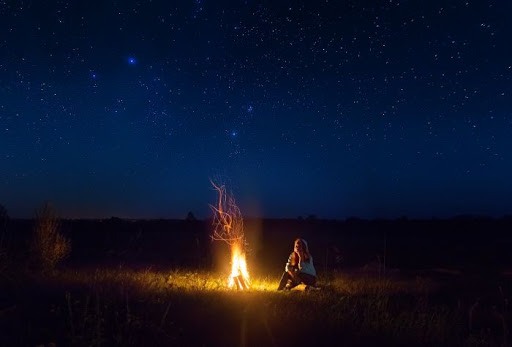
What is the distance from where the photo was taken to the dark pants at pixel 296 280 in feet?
48.5

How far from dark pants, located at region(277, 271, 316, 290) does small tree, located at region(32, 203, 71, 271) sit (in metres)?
6.64

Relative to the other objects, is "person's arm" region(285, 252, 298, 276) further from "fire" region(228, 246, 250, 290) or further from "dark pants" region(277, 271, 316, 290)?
"fire" region(228, 246, 250, 290)

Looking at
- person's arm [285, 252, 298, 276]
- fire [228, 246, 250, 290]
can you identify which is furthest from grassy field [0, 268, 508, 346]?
person's arm [285, 252, 298, 276]

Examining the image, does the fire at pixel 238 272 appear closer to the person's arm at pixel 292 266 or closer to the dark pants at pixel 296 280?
the dark pants at pixel 296 280

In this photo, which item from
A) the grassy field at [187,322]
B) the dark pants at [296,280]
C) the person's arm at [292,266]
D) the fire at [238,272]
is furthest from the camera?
the person's arm at [292,266]

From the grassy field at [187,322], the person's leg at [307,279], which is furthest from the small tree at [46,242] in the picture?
the person's leg at [307,279]

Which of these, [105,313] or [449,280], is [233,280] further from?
[449,280]

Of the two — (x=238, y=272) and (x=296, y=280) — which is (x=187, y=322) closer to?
(x=238, y=272)

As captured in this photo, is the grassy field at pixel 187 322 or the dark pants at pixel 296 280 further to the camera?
the dark pants at pixel 296 280

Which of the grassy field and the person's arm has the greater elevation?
the person's arm

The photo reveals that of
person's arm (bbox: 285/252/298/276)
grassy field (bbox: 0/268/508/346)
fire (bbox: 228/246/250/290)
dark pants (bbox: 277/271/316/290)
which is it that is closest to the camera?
grassy field (bbox: 0/268/508/346)

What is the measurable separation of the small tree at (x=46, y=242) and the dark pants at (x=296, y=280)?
6.64 m

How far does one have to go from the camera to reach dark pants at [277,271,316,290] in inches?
582

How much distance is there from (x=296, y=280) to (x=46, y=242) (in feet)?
24.4
